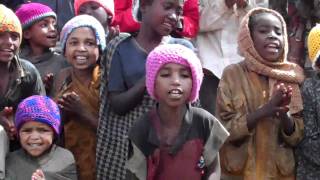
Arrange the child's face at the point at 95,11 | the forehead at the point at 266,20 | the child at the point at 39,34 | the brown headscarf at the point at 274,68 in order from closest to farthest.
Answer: the brown headscarf at the point at 274,68
the forehead at the point at 266,20
the child at the point at 39,34
the child's face at the point at 95,11

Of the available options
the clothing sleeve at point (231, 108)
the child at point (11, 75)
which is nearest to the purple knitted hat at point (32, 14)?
the child at point (11, 75)

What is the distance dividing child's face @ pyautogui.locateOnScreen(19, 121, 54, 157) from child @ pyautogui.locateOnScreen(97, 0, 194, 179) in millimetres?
347

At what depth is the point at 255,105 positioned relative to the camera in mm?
4605

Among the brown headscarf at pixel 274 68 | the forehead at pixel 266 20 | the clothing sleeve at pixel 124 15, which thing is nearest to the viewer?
the brown headscarf at pixel 274 68

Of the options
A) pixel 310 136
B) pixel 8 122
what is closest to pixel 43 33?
pixel 8 122

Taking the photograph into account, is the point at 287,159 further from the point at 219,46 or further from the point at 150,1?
the point at 219,46

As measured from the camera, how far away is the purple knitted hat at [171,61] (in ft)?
13.2

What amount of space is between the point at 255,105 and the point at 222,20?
→ 1890mm

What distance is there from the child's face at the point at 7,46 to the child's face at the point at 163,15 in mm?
889

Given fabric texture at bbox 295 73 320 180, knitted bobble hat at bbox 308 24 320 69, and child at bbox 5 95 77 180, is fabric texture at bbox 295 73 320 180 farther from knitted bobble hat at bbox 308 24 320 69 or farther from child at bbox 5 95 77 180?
child at bbox 5 95 77 180

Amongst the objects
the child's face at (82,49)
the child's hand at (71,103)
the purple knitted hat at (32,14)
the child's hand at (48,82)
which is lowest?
the child's hand at (71,103)

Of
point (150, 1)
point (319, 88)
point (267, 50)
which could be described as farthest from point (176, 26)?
point (319, 88)

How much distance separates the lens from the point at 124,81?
441 cm

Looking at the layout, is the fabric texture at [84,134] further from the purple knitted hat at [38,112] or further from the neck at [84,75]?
the purple knitted hat at [38,112]
